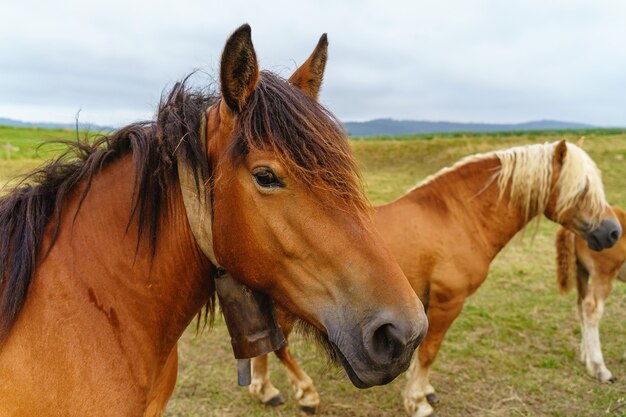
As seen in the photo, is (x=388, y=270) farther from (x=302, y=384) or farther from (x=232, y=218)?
(x=302, y=384)

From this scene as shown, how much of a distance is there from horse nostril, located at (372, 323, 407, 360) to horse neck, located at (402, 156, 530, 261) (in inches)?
133

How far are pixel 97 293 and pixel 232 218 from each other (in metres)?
0.59

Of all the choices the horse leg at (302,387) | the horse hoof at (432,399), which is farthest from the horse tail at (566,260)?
the horse leg at (302,387)

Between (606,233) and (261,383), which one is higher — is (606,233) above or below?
above

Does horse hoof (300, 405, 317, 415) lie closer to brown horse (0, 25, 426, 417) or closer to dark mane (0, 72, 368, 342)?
brown horse (0, 25, 426, 417)

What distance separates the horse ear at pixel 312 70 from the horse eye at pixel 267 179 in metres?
0.49

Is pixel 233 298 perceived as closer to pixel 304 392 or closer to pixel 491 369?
pixel 304 392

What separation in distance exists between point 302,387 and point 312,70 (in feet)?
12.0

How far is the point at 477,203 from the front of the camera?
15.5 feet

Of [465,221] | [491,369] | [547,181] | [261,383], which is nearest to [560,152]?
[547,181]

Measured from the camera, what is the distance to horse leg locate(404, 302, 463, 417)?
175 inches

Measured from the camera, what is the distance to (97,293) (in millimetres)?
1638

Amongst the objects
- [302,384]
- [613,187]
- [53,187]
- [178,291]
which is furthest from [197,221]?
[613,187]

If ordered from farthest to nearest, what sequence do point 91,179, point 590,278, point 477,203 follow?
point 590,278
point 477,203
point 91,179
